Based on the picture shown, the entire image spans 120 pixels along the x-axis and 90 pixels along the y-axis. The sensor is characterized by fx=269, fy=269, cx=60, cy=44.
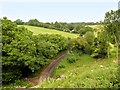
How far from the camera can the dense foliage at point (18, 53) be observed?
2620 centimetres

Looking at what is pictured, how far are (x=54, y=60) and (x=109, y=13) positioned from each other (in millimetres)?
8942

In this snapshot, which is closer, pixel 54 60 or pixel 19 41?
pixel 19 41

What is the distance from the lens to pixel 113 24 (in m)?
32.2

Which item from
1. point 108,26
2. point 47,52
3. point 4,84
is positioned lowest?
point 4,84

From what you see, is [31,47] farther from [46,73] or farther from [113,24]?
[113,24]

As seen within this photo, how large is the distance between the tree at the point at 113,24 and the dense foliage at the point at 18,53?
809 cm

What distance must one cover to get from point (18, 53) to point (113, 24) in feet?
40.6

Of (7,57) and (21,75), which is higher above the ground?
(7,57)

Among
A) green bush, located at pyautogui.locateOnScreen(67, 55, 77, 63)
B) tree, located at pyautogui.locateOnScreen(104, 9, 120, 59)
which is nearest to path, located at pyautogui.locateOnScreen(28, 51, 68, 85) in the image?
green bush, located at pyautogui.locateOnScreen(67, 55, 77, 63)

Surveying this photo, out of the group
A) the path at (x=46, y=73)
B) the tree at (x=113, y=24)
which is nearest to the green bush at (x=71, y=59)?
the path at (x=46, y=73)

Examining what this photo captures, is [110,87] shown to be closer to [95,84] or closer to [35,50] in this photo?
[95,84]

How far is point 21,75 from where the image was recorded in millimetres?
27844

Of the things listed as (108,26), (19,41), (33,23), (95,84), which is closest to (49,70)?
(19,41)

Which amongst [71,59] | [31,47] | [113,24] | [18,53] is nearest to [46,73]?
[31,47]
